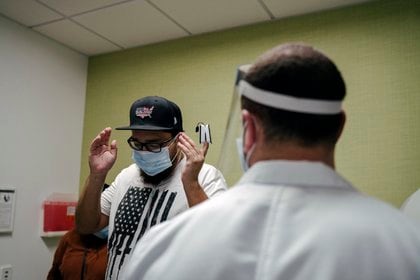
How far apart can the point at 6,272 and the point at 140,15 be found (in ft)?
5.53

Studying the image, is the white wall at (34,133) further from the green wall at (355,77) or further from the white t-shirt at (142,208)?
the white t-shirt at (142,208)

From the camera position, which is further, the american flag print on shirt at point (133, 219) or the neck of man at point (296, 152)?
the american flag print on shirt at point (133, 219)

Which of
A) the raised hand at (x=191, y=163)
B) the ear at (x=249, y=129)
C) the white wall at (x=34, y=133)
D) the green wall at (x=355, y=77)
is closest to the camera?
the ear at (x=249, y=129)

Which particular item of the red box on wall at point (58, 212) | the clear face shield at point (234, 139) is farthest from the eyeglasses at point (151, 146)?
the red box on wall at point (58, 212)

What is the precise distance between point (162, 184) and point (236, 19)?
118cm

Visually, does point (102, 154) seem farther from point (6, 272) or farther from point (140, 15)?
point (6, 272)

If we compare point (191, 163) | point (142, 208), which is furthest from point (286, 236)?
point (142, 208)

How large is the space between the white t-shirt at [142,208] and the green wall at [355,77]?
76 cm

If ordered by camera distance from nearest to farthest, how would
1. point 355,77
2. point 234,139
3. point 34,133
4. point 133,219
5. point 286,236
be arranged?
point 286,236 < point 234,139 < point 133,219 < point 355,77 < point 34,133

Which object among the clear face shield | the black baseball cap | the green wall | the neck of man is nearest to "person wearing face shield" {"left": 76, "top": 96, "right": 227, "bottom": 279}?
the black baseball cap

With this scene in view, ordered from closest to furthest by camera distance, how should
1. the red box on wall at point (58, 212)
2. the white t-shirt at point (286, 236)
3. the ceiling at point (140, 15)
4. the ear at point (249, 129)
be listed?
the white t-shirt at point (286, 236) → the ear at point (249, 129) → the ceiling at point (140, 15) → the red box on wall at point (58, 212)

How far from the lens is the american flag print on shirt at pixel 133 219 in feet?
5.05

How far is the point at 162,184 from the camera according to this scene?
1633 millimetres

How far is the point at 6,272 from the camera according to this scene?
2.22 meters
